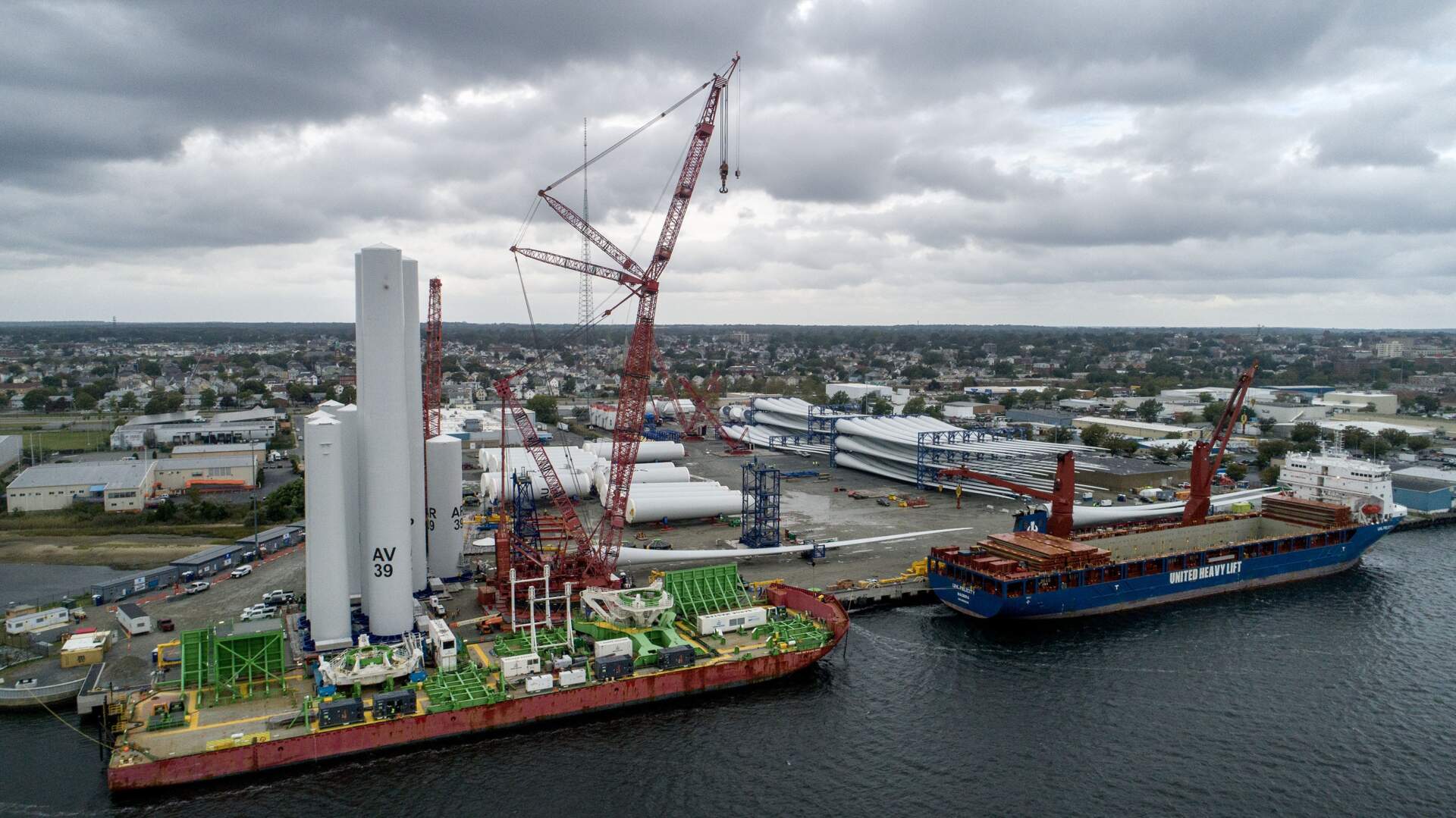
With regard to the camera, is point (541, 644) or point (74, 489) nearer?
point (541, 644)

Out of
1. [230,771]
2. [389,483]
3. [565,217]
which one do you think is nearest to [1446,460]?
[565,217]

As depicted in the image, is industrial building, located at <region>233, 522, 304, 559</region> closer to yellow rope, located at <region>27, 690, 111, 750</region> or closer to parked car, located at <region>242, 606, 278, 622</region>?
parked car, located at <region>242, 606, 278, 622</region>

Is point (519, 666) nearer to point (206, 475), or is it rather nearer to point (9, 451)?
point (206, 475)

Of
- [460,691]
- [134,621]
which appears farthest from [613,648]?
[134,621]

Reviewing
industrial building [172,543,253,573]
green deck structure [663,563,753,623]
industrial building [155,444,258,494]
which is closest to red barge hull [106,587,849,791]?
green deck structure [663,563,753,623]

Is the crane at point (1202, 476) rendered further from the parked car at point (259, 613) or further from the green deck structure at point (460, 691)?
the parked car at point (259, 613)

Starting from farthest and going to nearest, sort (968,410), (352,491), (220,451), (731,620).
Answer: (968,410) < (220,451) < (731,620) < (352,491)

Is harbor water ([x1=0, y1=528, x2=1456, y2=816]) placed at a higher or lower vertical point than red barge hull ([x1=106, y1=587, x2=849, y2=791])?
lower
